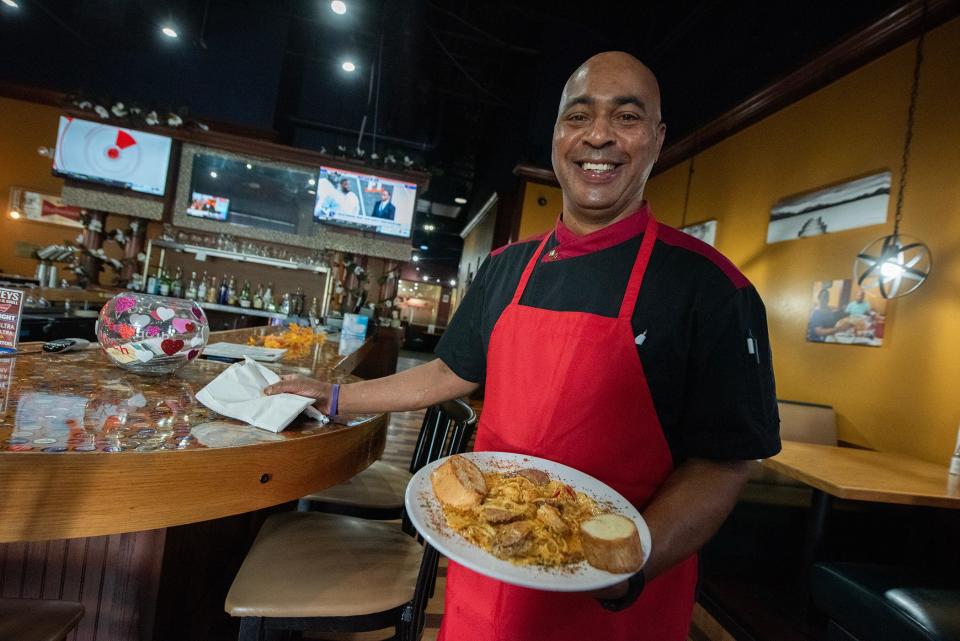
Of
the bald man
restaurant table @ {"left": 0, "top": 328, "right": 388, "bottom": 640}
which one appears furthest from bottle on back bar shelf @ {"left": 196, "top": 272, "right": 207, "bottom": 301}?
the bald man

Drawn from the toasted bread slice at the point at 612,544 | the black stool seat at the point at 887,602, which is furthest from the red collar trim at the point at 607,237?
the black stool seat at the point at 887,602

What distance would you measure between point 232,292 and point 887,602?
20.1 ft

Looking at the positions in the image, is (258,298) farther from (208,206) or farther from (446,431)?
(446,431)

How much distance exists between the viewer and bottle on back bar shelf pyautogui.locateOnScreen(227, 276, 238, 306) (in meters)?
5.49

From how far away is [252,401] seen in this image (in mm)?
1102

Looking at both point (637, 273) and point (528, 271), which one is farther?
point (528, 271)

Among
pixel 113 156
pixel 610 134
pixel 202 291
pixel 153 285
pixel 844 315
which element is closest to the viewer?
pixel 610 134

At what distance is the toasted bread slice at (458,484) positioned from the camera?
80 centimetres

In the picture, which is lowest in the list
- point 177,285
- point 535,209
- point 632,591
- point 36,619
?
point 36,619

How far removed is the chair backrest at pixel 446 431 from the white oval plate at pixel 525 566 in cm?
59

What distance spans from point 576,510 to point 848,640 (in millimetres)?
1857

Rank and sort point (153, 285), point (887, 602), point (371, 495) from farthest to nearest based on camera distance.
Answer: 1. point (153, 285)
2. point (371, 495)
3. point (887, 602)

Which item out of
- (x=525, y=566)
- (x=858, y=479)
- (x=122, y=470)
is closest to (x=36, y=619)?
(x=122, y=470)

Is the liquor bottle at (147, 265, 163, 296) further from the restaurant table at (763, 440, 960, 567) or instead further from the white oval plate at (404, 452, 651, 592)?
the restaurant table at (763, 440, 960, 567)
